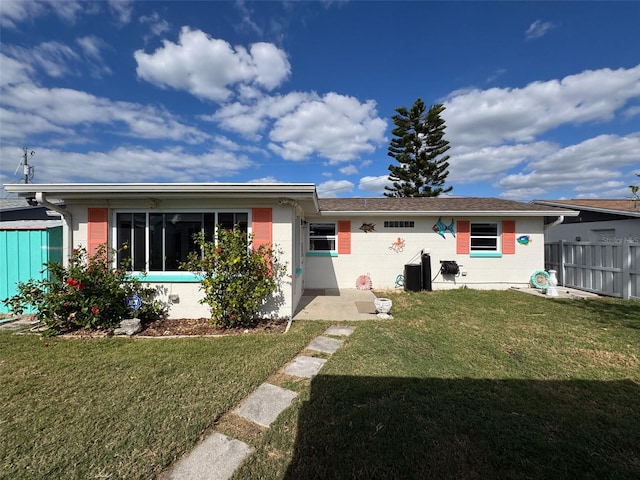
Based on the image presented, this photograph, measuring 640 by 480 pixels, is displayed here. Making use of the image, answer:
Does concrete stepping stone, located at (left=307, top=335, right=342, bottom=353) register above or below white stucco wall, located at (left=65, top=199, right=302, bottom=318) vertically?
below

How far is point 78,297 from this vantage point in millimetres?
4820

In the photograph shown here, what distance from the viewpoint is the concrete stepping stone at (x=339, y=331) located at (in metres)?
4.83

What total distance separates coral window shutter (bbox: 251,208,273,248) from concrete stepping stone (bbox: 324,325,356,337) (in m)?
2.07

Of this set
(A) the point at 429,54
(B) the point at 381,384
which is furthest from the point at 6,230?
(A) the point at 429,54

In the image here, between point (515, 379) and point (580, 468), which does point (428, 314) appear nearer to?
point (515, 379)

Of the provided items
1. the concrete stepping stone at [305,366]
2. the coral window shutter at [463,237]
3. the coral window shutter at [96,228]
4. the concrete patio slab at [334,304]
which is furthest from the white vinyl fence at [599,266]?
the coral window shutter at [96,228]

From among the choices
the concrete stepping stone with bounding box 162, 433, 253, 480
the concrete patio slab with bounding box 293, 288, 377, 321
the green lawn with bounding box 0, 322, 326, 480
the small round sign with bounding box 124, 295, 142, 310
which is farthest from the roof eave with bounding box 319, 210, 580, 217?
the concrete stepping stone with bounding box 162, 433, 253, 480

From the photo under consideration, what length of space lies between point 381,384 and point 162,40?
29.3 ft

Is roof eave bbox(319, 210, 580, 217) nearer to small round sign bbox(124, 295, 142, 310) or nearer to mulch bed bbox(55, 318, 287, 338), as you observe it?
mulch bed bbox(55, 318, 287, 338)

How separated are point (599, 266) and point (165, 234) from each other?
11.9 meters

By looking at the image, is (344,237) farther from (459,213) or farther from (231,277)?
(231,277)

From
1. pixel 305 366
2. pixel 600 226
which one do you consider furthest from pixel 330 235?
pixel 600 226

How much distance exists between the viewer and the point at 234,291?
16.5 ft

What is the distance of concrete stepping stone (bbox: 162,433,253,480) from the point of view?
1.91 meters
